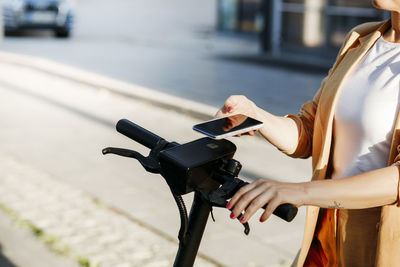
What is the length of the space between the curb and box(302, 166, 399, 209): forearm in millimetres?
6924

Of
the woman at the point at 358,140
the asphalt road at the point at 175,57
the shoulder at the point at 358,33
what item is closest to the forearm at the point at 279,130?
the woman at the point at 358,140

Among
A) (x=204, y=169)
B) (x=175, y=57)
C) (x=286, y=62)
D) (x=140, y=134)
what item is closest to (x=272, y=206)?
(x=204, y=169)

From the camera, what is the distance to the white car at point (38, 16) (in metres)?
19.3

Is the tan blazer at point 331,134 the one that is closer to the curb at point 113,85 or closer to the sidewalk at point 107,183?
the sidewalk at point 107,183

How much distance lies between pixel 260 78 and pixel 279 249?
8112 millimetres

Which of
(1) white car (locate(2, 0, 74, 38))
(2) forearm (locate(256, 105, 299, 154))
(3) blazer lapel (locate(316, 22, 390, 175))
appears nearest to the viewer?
(3) blazer lapel (locate(316, 22, 390, 175))

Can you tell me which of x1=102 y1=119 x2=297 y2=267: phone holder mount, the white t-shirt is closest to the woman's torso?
the white t-shirt

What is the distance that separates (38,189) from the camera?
5926 millimetres

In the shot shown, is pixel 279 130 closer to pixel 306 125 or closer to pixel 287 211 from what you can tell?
pixel 306 125

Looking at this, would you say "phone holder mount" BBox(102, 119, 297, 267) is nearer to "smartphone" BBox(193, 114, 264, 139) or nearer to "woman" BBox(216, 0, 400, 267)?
"smartphone" BBox(193, 114, 264, 139)

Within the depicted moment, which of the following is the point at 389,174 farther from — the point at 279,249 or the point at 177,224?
the point at 177,224

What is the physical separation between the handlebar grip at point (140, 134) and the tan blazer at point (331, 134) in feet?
1.73

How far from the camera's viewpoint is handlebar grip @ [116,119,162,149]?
6.25 ft

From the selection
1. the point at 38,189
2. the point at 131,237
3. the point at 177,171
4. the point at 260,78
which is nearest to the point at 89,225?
the point at 131,237
